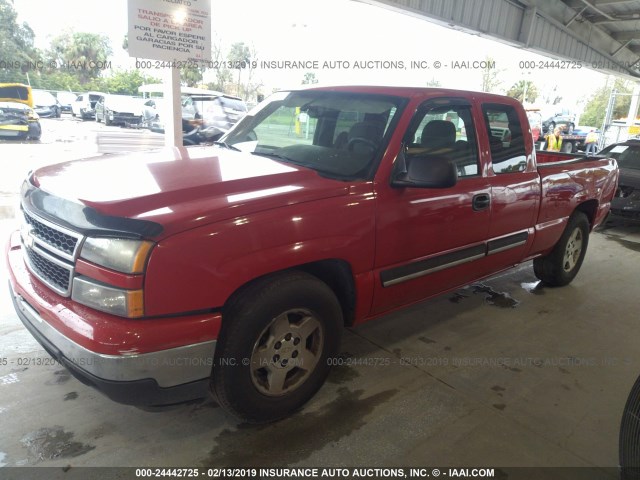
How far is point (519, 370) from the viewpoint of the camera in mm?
3150

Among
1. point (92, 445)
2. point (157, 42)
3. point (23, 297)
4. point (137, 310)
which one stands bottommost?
point (92, 445)

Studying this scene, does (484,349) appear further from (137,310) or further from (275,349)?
(137,310)

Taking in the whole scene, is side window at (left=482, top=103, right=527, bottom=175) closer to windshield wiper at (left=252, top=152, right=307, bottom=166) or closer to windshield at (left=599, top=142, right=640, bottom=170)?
windshield wiper at (left=252, top=152, right=307, bottom=166)

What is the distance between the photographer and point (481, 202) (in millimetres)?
3229

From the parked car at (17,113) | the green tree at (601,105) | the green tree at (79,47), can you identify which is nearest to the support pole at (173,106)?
the green tree at (79,47)

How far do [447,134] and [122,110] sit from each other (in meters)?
13.3

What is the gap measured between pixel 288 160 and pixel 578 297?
3.45 m

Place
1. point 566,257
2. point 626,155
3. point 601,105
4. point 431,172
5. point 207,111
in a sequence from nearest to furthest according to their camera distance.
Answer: point 431,172, point 566,257, point 626,155, point 207,111, point 601,105

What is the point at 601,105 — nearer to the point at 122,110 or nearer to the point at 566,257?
the point at 122,110

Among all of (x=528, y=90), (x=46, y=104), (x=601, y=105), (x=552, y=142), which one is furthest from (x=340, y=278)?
(x=528, y=90)

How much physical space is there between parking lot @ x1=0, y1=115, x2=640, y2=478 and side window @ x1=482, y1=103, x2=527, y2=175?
4.36ft

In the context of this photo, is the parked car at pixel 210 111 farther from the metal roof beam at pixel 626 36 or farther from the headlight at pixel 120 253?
the metal roof beam at pixel 626 36

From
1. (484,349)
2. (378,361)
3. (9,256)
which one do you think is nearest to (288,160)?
(378,361)

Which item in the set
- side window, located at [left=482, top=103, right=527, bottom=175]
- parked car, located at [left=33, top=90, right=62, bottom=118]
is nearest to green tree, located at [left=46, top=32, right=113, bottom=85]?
parked car, located at [left=33, top=90, right=62, bottom=118]
